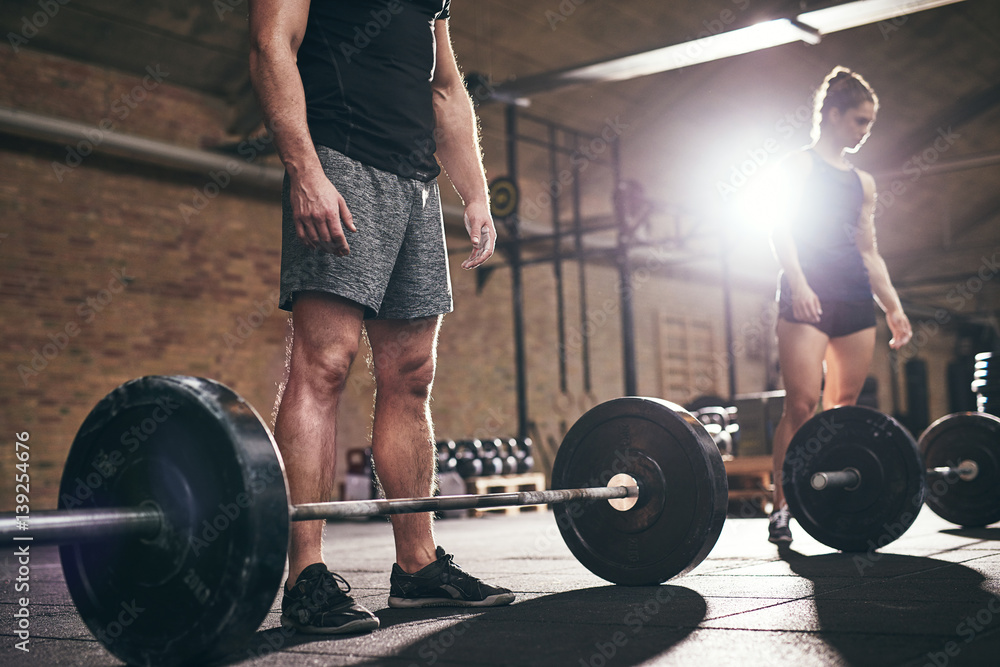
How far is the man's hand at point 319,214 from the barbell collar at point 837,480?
1.32m

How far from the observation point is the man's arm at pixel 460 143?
5.86 feet

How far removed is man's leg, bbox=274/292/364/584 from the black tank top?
5.07ft

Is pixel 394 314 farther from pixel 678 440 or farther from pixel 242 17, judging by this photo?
pixel 242 17

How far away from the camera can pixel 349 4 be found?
5.08ft

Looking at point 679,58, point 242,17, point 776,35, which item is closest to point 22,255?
point 242,17

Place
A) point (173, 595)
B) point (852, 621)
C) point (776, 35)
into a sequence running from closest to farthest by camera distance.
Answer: point (173, 595) → point (852, 621) → point (776, 35)

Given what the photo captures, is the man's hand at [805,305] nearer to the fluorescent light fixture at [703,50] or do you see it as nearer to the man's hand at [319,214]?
the man's hand at [319,214]

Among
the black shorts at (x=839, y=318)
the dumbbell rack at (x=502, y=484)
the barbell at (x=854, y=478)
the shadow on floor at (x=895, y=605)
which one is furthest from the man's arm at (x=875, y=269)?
the dumbbell rack at (x=502, y=484)

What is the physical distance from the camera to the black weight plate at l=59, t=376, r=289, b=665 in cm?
104

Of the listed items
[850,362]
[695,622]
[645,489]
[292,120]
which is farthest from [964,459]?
[292,120]

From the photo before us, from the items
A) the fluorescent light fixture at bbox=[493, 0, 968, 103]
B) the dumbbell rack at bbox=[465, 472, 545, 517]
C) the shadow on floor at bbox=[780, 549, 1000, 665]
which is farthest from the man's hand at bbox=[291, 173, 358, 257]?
the dumbbell rack at bbox=[465, 472, 545, 517]

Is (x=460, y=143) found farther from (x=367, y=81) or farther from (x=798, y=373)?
(x=798, y=373)

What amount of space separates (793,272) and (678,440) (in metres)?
1.05

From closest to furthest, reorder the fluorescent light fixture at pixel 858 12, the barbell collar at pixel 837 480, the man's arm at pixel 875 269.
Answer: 1. the barbell collar at pixel 837 480
2. the man's arm at pixel 875 269
3. the fluorescent light fixture at pixel 858 12
